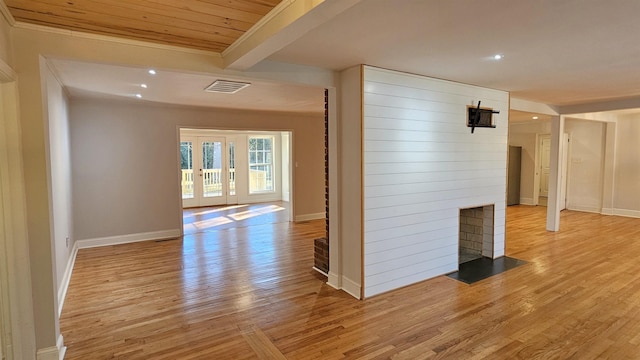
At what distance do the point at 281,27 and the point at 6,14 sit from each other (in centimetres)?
161

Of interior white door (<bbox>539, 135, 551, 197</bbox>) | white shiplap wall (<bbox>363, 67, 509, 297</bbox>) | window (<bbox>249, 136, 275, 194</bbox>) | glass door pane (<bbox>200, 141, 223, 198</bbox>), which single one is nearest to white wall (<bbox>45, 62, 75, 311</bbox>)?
white shiplap wall (<bbox>363, 67, 509, 297</bbox>)

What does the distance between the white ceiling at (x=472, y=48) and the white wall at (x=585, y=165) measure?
12.6 ft

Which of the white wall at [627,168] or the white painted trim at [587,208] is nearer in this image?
the white wall at [627,168]

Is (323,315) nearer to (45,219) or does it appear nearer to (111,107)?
(45,219)

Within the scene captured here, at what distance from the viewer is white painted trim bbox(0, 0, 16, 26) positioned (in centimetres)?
192

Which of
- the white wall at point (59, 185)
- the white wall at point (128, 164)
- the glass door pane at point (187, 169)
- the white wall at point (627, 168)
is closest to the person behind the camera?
the white wall at point (59, 185)

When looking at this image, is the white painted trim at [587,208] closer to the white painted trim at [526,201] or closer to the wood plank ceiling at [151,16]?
the white painted trim at [526,201]

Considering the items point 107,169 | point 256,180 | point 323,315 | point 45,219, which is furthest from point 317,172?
point 45,219

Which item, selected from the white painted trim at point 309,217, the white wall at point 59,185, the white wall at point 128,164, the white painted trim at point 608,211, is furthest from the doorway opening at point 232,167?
the white painted trim at point 608,211

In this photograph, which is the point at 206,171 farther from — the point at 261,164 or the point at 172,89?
the point at 172,89

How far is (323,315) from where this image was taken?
3125mm

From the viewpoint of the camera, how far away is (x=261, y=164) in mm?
10211

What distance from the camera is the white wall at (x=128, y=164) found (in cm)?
527

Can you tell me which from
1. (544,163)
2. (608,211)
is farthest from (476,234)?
(544,163)
